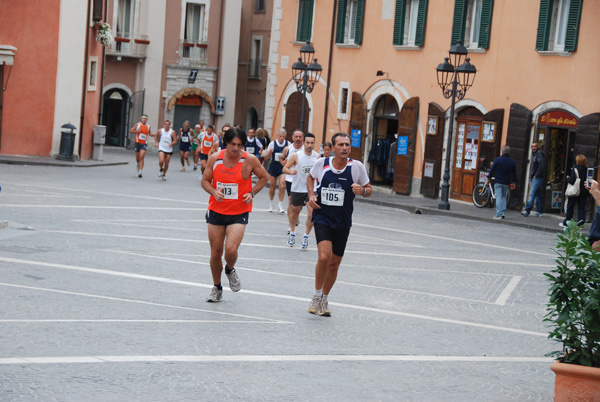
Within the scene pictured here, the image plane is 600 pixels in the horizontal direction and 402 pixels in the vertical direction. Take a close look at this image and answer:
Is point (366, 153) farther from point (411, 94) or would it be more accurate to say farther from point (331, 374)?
point (331, 374)

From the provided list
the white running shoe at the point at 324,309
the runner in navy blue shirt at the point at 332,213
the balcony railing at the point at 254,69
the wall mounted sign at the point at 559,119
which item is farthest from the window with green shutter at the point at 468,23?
the balcony railing at the point at 254,69

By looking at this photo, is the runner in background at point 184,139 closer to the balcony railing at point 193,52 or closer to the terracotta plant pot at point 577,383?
the balcony railing at point 193,52

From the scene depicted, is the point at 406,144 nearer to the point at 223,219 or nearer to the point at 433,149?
the point at 433,149

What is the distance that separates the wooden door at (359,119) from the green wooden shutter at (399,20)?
2.68 meters

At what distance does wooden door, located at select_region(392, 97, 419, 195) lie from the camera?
33.2 metres

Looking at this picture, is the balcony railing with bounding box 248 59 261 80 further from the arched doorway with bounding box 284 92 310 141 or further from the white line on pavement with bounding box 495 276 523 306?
the white line on pavement with bounding box 495 276 523 306

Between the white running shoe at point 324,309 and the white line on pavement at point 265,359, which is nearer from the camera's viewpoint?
the white line on pavement at point 265,359

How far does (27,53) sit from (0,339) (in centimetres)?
2770

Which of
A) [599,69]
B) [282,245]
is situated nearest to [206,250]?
[282,245]

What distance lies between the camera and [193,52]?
53500 millimetres

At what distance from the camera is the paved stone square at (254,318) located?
297 inches

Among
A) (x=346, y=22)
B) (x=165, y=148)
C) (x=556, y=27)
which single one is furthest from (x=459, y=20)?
(x=165, y=148)

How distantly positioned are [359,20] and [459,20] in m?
5.35

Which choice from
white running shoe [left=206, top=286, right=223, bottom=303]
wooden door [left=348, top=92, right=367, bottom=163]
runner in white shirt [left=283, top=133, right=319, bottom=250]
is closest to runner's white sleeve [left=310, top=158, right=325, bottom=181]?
white running shoe [left=206, top=286, right=223, bottom=303]
